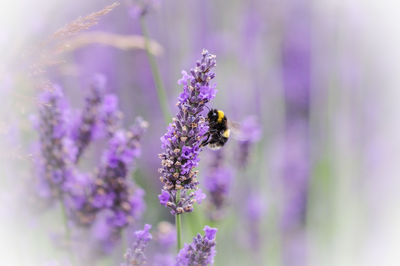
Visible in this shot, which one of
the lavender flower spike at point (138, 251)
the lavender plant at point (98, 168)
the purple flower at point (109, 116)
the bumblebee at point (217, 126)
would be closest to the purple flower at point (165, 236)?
the lavender plant at point (98, 168)

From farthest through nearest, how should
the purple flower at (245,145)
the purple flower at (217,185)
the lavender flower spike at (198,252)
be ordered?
the purple flower at (245,145), the purple flower at (217,185), the lavender flower spike at (198,252)

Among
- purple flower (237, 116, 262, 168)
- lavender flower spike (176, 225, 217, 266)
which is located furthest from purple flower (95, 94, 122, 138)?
purple flower (237, 116, 262, 168)

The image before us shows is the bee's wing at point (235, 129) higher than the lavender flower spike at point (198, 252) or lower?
higher

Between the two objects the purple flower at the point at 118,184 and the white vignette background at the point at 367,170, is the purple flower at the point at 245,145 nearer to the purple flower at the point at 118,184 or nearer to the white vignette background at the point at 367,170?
the white vignette background at the point at 367,170

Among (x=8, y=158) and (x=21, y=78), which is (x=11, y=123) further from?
(x=21, y=78)

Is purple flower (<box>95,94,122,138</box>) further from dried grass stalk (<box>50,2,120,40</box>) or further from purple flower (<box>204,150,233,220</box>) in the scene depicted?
purple flower (<box>204,150,233,220</box>)

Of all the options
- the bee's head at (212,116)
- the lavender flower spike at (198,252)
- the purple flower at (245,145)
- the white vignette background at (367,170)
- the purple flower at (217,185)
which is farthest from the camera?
the purple flower at (245,145)
